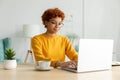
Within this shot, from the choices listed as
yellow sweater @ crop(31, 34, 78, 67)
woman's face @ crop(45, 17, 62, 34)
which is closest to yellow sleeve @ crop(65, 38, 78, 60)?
yellow sweater @ crop(31, 34, 78, 67)

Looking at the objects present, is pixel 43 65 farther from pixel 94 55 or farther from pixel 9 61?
pixel 94 55

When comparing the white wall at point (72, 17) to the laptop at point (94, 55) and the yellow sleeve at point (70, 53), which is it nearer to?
the yellow sleeve at point (70, 53)

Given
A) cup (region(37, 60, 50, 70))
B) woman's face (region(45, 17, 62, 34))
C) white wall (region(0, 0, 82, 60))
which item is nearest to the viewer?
cup (region(37, 60, 50, 70))

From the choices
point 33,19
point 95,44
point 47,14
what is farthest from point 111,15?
point 95,44

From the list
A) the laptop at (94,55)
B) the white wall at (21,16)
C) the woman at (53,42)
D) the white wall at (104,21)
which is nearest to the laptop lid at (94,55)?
the laptop at (94,55)

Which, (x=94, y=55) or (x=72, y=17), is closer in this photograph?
(x=94, y=55)

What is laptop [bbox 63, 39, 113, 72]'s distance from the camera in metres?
1.66

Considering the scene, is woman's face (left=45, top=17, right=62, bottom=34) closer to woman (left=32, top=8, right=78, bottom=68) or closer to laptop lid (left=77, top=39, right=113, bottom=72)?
woman (left=32, top=8, right=78, bottom=68)

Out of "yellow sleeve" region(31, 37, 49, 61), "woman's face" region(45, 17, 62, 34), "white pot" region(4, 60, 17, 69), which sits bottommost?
"white pot" region(4, 60, 17, 69)

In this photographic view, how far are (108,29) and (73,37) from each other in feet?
2.83

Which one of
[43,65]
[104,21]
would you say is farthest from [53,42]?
[104,21]

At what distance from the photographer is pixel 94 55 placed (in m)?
1.73

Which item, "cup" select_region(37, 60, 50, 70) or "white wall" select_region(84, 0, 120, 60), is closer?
"cup" select_region(37, 60, 50, 70)

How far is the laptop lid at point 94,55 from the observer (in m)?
1.66
